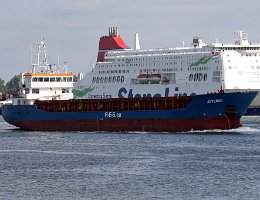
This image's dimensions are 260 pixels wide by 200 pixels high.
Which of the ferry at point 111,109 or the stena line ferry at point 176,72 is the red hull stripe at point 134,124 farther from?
the stena line ferry at point 176,72

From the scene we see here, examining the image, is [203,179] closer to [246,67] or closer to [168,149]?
[168,149]

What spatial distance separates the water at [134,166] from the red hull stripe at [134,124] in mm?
819

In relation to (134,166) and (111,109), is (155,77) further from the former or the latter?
(134,166)

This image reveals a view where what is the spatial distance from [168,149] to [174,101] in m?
13.9

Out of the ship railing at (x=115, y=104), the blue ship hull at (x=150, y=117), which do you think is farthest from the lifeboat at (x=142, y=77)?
→ the ship railing at (x=115, y=104)

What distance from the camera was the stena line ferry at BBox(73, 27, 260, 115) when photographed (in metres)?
100

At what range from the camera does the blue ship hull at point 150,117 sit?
67.2 meters

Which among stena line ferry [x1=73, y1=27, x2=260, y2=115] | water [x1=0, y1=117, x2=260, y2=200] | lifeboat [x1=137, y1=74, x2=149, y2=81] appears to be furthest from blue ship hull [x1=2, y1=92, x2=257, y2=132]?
lifeboat [x1=137, y1=74, x2=149, y2=81]

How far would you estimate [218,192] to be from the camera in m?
39.0

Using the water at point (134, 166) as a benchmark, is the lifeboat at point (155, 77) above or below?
above

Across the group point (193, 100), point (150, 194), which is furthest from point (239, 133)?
point (150, 194)

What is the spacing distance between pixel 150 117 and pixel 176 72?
32979 millimetres

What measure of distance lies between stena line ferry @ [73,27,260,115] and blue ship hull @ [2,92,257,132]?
82.6 feet

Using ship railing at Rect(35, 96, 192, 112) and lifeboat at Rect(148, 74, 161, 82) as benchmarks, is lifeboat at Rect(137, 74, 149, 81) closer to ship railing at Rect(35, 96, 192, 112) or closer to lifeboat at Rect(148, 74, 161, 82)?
lifeboat at Rect(148, 74, 161, 82)
